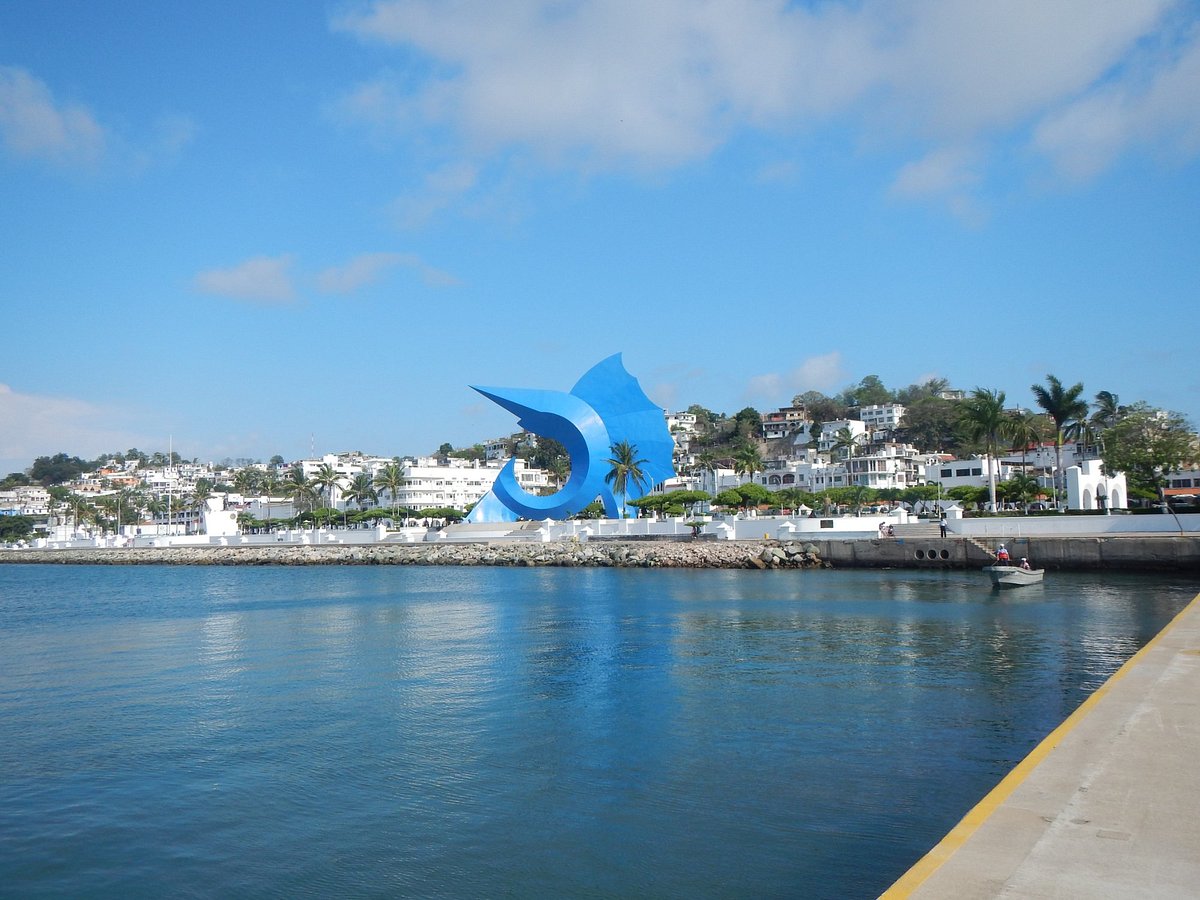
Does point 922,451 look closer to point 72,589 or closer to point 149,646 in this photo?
point 72,589

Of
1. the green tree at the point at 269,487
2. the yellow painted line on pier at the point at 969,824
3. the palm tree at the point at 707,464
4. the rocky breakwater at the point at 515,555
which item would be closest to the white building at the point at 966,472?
the palm tree at the point at 707,464

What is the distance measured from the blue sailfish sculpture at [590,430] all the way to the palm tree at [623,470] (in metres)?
0.31

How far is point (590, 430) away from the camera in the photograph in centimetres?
5600

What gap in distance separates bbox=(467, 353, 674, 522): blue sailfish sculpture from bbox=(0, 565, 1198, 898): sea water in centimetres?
3106

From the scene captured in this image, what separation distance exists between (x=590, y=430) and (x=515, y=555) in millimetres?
10137

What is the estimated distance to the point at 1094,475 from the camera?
46281 mm

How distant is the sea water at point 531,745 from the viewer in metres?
7.87

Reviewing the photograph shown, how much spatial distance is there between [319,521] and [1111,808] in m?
84.1

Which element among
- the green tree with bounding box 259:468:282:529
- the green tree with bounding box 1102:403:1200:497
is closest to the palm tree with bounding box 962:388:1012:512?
the green tree with bounding box 1102:403:1200:497

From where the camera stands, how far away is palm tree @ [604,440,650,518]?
55.8m

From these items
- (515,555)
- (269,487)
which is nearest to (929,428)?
(515,555)

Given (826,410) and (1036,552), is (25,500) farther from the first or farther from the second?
(1036,552)

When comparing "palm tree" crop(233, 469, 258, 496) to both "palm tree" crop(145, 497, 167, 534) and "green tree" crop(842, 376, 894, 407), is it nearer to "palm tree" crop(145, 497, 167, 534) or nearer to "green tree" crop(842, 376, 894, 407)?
"palm tree" crop(145, 497, 167, 534)

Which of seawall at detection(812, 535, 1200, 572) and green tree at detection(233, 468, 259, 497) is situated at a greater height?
green tree at detection(233, 468, 259, 497)
